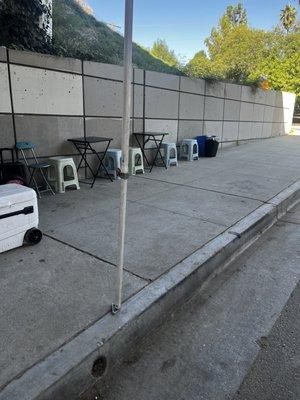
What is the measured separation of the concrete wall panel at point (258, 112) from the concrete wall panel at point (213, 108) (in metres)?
3.08

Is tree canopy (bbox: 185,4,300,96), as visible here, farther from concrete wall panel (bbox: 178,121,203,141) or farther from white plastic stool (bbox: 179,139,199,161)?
white plastic stool (bbox: 179,139,199,161)

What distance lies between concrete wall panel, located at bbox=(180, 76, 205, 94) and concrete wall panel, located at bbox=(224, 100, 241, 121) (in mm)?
1772

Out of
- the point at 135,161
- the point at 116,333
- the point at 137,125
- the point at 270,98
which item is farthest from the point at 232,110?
the point at 116,333

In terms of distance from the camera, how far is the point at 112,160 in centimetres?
651

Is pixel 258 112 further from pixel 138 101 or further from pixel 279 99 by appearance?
pixel 138 101

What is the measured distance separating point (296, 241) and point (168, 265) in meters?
2.04

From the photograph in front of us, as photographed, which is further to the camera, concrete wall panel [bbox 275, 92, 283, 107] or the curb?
concrete wall panel [bbox 275, 92, 283, 107]

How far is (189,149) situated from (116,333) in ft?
23.1

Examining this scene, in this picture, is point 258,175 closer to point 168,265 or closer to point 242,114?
point 168,265

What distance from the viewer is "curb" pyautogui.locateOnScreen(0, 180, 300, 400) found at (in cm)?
174

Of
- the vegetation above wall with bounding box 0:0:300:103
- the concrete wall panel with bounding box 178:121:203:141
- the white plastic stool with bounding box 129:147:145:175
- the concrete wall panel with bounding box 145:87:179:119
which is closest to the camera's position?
the vegetation above wall with bounding box 0:0:300:103

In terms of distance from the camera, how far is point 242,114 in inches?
476

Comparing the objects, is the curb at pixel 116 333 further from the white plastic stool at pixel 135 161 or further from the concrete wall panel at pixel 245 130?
the concrete wall panel at pixel 245 130

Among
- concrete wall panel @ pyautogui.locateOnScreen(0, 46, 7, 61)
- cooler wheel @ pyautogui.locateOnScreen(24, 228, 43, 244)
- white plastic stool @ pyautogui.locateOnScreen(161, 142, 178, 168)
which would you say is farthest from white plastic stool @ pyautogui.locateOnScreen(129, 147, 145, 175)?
cooler wheel @ pyautogui.locateOnScreen(24, 228, 43, 244)
